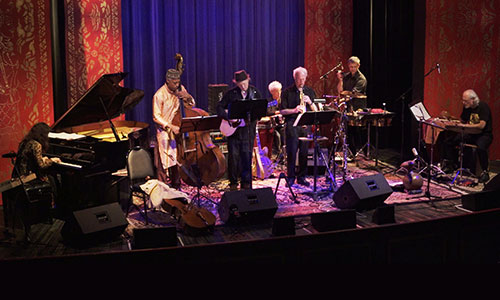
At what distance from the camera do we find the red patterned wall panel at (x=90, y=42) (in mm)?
Result: 8711

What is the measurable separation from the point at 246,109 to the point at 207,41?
4.40 meters

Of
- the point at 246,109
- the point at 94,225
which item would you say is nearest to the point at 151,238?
the point at 94,225

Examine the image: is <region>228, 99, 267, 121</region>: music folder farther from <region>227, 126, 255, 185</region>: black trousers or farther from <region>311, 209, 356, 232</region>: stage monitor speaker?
<region>311, 209, 356, 232</region>: stage monitor speaker

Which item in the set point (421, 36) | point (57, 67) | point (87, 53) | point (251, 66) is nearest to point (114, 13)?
point (87, 53)

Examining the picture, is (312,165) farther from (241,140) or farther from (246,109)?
(246,109)

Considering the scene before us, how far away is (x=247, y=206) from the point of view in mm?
6223

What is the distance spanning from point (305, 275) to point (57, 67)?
5.35m

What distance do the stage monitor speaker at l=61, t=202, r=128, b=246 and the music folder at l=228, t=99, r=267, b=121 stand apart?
1.88 metres

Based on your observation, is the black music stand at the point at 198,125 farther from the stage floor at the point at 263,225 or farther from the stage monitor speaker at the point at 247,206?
the stage monitor speaker at the point at 247,206

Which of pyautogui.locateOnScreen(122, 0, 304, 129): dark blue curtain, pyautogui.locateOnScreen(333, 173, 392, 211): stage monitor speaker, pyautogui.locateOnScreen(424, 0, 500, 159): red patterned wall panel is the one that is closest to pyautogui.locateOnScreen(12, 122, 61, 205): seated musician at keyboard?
pyautogui.locateOnScreen(333, 173, 392, 211): stage monitor speaker

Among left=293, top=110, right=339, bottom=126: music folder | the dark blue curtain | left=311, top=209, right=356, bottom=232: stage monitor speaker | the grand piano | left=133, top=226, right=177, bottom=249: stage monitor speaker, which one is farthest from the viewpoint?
the dark blue curtain

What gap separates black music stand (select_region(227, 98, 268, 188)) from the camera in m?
6.81

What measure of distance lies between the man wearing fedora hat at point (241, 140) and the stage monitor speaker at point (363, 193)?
1.39 meters

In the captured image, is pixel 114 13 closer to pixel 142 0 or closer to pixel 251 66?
pixel 142 0
